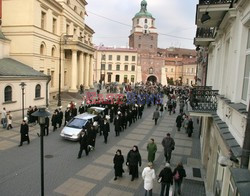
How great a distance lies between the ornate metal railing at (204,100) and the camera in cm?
943

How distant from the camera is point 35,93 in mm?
25844

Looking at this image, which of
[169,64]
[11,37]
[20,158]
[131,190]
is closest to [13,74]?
[11,37]

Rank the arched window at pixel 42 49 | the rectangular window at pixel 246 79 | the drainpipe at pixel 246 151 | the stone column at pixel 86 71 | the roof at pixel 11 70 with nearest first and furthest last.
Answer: the drainpipe at pixel 246 151
the rectangular window at pixel 246 79
the roof at pixel 11 70
the arched window at pixel 42 49
the stone column at pixel 86 71

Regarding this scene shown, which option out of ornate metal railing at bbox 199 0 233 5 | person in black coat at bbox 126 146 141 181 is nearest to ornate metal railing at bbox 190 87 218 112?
Result: person in black coat at bbox 126 146 141 181

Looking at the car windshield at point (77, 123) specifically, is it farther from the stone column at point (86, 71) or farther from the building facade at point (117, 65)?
the building facade at point (117, 65)

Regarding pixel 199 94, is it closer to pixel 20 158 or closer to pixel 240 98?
pixel 240 98

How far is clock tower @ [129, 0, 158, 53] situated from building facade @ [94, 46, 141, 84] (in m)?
5.21

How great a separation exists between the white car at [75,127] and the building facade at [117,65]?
64486 mm

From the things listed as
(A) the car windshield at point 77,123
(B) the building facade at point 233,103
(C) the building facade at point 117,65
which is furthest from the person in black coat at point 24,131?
(C) the building facade at point 117,65

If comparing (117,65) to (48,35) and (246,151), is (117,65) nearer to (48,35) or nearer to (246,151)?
(48,35)

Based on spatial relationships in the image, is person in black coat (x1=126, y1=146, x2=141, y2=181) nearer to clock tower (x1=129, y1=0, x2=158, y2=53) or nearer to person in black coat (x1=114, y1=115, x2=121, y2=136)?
person in black coat (x1=114, y1=115, x2=121, y2=136)

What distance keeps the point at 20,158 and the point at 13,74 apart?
40.4 ft

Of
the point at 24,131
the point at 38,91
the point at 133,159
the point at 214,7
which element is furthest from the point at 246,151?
the point at 38,91

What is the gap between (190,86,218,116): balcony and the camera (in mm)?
9406
